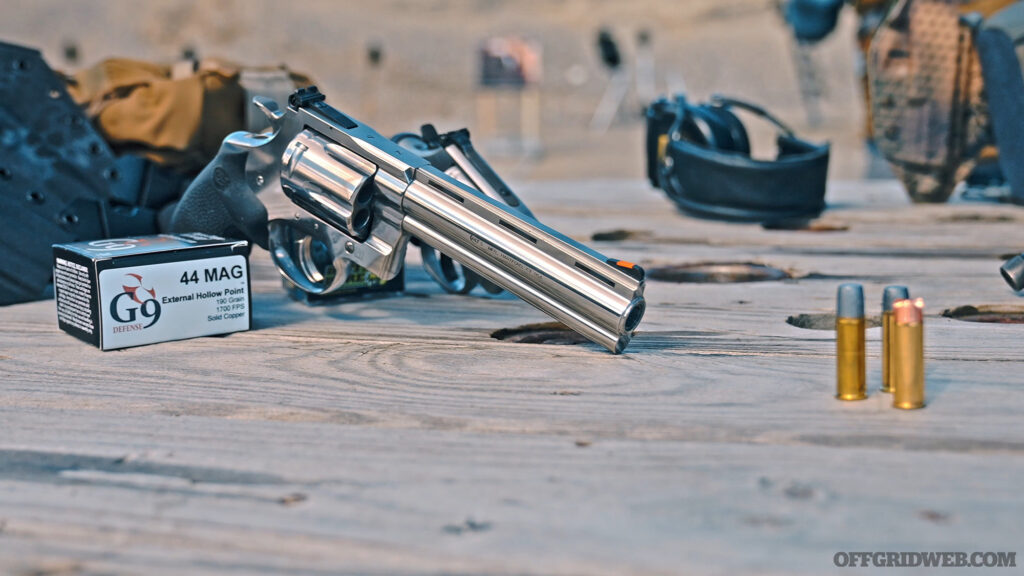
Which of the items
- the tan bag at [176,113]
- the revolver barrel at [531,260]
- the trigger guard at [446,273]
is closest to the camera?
the revolver barrel at [531,260]

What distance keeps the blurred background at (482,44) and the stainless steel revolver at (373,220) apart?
508cm

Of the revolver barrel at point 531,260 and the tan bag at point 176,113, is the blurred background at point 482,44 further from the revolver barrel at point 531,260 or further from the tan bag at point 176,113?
the revolver barrel at point 531,260

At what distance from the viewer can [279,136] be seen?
1.67 m

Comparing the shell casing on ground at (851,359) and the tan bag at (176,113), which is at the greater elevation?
the tan bag at (176,113)

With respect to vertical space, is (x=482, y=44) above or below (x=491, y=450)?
above

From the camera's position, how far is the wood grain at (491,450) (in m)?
0.81

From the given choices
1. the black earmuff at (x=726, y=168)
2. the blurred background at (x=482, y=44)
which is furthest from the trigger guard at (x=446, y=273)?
the blurred background at (x=482, y=44)

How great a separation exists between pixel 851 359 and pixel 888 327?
0.19 ft

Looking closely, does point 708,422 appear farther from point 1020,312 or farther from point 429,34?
point 429,34

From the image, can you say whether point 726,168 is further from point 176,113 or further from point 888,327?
point 888,327

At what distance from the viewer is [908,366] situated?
1105mm

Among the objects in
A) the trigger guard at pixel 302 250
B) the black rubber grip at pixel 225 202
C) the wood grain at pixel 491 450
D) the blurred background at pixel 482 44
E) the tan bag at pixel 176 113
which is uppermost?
the blurred background at pixel 482 44

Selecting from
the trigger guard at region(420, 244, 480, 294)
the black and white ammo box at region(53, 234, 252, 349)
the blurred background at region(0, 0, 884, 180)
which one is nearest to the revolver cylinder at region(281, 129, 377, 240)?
the black and white ammo box at region(53, 234, 252, 349)

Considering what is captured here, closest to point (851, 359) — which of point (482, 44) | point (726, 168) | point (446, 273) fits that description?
point (446, 273)
